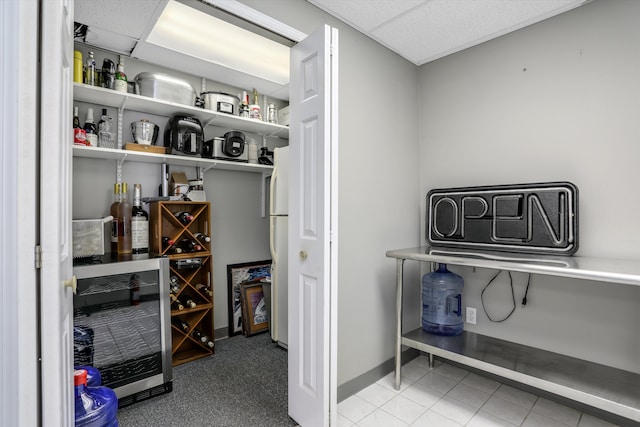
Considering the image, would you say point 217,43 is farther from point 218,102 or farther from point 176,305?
point 176,305

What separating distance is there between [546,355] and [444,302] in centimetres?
71

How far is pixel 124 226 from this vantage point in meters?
2.45

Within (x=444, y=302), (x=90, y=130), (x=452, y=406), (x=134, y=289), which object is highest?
(x=90, y=130)

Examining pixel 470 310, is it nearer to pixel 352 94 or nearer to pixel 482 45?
pixel 352 94

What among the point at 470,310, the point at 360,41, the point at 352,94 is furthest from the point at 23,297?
the point at 470,310

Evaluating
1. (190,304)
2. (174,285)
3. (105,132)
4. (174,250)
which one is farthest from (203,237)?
(105,132)

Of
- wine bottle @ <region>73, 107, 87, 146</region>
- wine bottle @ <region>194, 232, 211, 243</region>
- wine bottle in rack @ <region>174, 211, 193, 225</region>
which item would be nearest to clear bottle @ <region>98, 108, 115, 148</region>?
wine bottle @ <region>73, 107, 87, 146</region>

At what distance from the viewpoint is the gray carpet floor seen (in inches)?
75.7

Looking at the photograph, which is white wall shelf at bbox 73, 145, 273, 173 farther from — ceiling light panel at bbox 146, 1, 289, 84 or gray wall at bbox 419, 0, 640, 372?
gray wall at bbox 419, 0, 640, 372

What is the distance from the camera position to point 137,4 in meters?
1.94

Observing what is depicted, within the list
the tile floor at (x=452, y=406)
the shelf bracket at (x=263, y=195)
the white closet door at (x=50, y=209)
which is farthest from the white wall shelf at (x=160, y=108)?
the tile floor at (x=452, y=406)

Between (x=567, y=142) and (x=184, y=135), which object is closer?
(x=567, y=142)

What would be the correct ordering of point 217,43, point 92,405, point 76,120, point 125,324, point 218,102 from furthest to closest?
1. point 218,102
2. point 217,43
3. point 76,120
4. point 125,324
5. point 92,405

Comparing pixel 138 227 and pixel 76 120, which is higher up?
pixel 76 120
